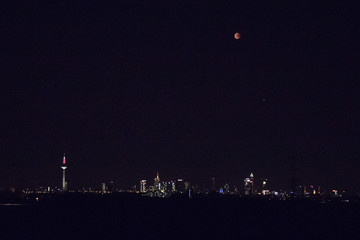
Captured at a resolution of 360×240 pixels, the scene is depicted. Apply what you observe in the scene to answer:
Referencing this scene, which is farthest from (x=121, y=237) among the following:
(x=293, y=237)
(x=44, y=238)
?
(x=293, y=237)

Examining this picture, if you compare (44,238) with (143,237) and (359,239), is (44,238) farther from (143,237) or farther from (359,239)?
(359,239)

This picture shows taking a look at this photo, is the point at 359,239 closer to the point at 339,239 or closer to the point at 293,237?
the point at 339,239

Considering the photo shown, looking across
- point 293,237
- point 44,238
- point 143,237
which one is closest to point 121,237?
point 143,237

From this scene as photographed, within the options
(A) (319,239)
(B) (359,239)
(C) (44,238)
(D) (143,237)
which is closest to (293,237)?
(A) (319,239)

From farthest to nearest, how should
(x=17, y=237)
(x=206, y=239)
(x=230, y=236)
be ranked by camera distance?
(x=230, y=236) < (x=206, y=239) < (x=17, y=237)

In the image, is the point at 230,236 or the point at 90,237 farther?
the point at 230,236

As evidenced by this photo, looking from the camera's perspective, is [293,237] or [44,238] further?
[293,237]

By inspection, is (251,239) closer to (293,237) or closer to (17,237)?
(293,237)

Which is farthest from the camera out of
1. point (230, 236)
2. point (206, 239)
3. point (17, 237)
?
point (230, 236)
